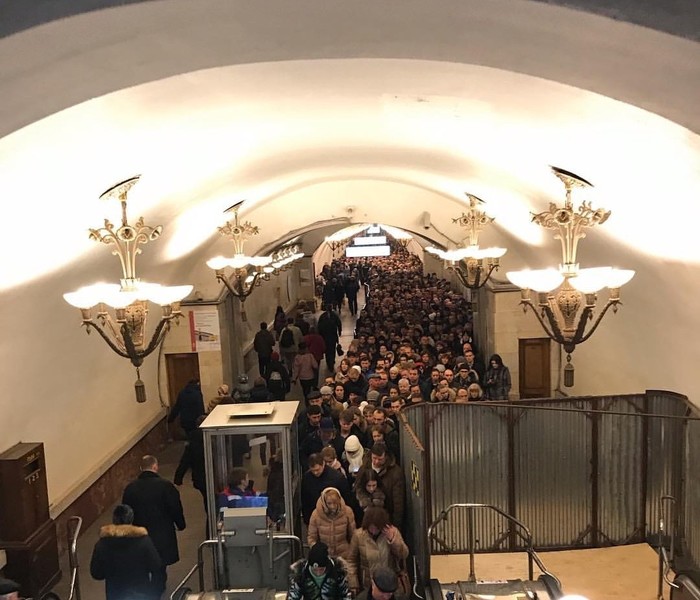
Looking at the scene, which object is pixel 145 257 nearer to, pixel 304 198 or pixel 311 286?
pixel 304 198

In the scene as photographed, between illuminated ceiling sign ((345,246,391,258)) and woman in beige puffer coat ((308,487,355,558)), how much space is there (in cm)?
2772

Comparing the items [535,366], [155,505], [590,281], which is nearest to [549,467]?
[590,281]

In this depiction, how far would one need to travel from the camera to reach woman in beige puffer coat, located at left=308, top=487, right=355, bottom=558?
5.74 metres

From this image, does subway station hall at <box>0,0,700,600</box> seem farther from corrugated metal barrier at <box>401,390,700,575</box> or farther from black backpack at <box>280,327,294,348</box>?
black backpack at <box>280,327,294,348</box>

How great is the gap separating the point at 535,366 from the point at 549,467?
5.42 m

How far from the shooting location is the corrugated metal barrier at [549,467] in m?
7.43

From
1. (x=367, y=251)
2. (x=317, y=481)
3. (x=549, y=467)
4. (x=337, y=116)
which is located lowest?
(x=549, y=467)

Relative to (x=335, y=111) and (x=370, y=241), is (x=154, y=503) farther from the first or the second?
(x=370, y=241)

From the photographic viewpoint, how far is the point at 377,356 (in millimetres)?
12836

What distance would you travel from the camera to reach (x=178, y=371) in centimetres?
1253

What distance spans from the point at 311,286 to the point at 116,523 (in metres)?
22.0

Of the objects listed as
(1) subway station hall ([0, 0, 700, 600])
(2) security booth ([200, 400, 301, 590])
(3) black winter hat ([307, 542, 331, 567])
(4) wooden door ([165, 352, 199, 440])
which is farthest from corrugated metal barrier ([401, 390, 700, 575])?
(4) wooden door ([165, 352, 199, 440])

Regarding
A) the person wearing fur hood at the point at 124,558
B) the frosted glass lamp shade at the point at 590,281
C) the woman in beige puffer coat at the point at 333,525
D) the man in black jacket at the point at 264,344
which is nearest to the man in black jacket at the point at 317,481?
the woman in beige puffer coat at the point at 333,525

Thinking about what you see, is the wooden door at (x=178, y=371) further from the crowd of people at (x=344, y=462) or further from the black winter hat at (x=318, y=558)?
the black winter hat at (x=318, y=558)
